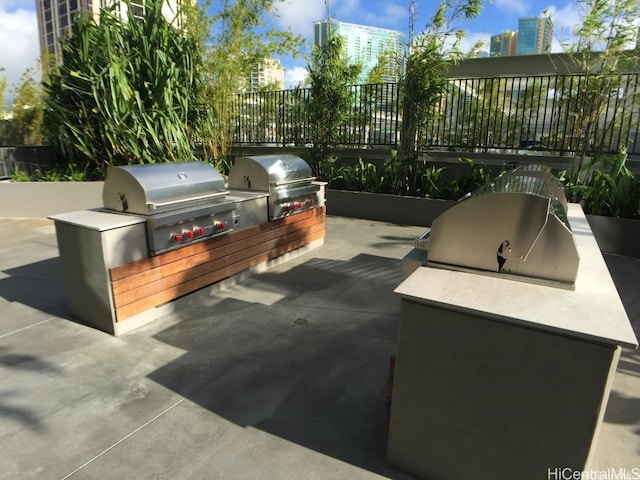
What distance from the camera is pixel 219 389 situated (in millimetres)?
2533

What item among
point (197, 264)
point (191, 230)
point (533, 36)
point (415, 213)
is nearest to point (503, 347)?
point (191, 230)

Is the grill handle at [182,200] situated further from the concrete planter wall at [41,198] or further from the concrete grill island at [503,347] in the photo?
the concrete planter wall at [41,198]

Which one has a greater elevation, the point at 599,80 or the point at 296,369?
the point at 599,80

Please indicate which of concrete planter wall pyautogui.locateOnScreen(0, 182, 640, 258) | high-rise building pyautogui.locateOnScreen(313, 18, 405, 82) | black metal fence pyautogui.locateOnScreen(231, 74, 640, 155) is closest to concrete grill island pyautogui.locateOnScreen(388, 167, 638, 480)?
concrete planter wall pyautogui.locateOnScreen(0, 182, 640, 258)

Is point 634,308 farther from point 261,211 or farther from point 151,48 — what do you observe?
point 151,48

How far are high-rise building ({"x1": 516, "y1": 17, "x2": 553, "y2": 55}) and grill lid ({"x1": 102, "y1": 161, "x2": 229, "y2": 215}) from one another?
6381mm

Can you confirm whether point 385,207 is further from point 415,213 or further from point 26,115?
point 26,115

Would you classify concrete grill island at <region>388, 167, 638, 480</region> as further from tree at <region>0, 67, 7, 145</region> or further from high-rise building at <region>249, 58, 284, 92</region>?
tree at <region>0, 67, 7, 145</region>

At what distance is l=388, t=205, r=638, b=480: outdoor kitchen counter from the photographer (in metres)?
1.47

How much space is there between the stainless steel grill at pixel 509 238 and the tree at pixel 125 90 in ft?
19.7

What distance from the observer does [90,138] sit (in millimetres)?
7172

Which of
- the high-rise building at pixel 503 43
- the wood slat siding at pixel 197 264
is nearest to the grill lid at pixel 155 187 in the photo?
the wood slat siding at pixel 197 264

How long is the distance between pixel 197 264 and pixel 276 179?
141cm

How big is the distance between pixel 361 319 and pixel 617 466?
191cm
